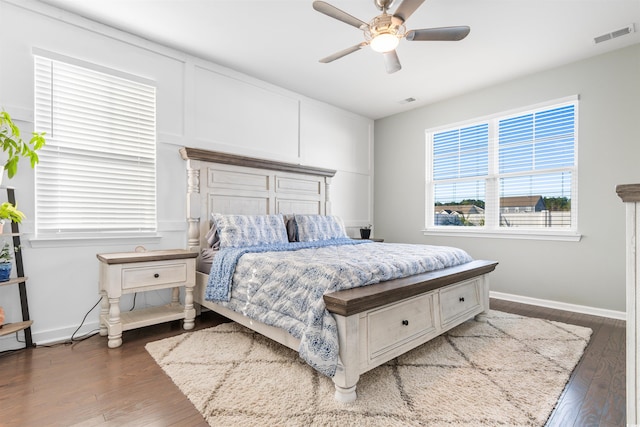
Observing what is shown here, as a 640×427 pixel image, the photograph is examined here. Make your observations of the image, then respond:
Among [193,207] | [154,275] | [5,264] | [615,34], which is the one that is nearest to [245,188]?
[193,207]

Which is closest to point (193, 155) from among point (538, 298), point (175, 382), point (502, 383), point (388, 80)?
point (175, 382)

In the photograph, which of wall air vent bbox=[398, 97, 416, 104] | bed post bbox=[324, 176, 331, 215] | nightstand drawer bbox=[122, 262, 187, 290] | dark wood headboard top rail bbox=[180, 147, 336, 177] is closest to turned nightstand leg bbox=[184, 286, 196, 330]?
nightstand drawer bbox=[122, 262, 187, 290]

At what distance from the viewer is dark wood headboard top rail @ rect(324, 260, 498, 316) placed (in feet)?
5.89

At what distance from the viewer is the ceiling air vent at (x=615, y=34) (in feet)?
9.78

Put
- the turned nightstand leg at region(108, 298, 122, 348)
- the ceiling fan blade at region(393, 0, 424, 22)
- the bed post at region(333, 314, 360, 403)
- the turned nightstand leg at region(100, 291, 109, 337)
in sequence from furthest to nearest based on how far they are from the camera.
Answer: the turned nightstand leg at region(100, 291, 109, 337) → the turned nightstand leg at region(108, 298, 122, 348) → the ceiling fan blade at region(393, 0, 424, 22) → the bed post at region(333, 314, 360, 403)

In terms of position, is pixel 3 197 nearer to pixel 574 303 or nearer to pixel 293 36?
pixel 293 36

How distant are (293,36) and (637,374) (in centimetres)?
335

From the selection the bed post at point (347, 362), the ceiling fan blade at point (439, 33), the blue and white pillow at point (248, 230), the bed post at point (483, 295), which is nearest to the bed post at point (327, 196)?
the blue and white pillow at point (248, 230)

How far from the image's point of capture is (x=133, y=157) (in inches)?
124

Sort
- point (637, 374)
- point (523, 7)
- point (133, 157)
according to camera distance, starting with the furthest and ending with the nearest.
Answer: point (133, 157)
point (523, 7)
point (637, 374)

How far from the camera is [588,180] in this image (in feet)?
11.7

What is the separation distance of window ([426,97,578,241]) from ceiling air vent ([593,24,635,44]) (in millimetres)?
666

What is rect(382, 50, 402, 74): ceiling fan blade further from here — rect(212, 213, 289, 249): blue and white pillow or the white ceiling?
rect(212, 213, 289, 249): blue and white pillow

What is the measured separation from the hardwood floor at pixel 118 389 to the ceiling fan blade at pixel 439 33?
248cm
